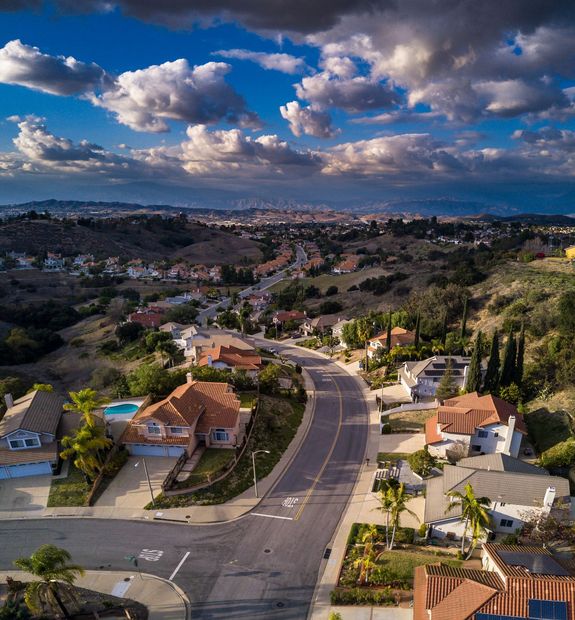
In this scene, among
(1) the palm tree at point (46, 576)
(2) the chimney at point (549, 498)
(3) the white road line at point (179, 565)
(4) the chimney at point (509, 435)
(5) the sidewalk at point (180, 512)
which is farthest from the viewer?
(4) the chimney at point (509, 435)

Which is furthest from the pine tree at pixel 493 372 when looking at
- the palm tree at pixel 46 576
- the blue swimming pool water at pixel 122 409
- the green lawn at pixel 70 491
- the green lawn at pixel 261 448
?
the palm tree at pixel 46 576

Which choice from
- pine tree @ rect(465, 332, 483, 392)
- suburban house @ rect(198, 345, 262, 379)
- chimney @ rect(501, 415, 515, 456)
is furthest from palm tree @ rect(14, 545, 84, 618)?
pine tree @ rect(465, 332, 483, 392)

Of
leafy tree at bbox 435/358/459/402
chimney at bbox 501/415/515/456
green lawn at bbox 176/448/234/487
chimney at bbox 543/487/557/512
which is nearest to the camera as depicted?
chimney at bbox 543/487/557/512

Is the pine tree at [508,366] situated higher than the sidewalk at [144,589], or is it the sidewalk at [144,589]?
the pine tree at [508,366]

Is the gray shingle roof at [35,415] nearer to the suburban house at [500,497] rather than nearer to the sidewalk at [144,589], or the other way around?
the sidewalk at [144,589]

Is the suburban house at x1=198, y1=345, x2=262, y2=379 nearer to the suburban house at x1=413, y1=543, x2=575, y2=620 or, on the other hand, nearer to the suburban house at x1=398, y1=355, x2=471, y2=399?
the suburban house at x1=398, y1=355, x2=471, y2=399
